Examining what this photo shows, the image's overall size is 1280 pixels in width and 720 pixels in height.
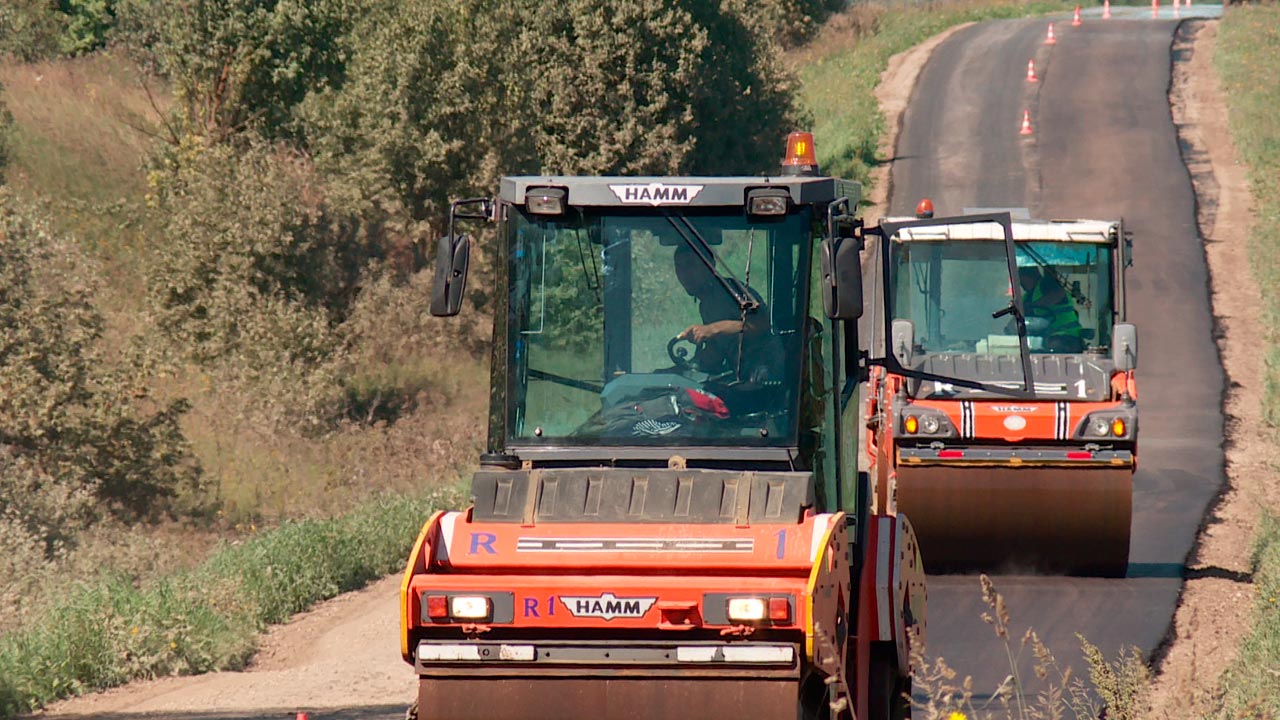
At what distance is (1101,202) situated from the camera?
105ft

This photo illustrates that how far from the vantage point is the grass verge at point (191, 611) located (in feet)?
34.4

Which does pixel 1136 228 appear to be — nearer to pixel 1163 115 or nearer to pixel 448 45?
pixel 1163 115

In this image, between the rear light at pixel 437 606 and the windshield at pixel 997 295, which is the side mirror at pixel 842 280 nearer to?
the rear light at pixel 437 606

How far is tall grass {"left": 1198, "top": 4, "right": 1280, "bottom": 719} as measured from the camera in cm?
900

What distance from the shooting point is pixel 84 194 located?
1312 inches

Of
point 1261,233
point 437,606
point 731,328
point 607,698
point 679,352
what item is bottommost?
point 607,698

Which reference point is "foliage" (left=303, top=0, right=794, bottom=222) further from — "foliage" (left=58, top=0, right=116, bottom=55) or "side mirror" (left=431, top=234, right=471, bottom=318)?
"side mirror" (left=431, top=234, right=471, bottom=318)

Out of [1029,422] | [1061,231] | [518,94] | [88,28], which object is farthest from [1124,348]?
[88,28]

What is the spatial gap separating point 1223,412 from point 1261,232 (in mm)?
9121

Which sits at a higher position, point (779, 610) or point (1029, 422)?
point (1029, 422)

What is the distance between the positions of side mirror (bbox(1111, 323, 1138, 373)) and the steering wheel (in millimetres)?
7009

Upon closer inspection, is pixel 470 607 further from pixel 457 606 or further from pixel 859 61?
pixel 859 61

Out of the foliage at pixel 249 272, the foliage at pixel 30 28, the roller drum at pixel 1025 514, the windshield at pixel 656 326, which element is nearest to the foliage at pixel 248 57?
the foliage at pixel 249 272

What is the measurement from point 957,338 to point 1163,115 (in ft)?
88.1
